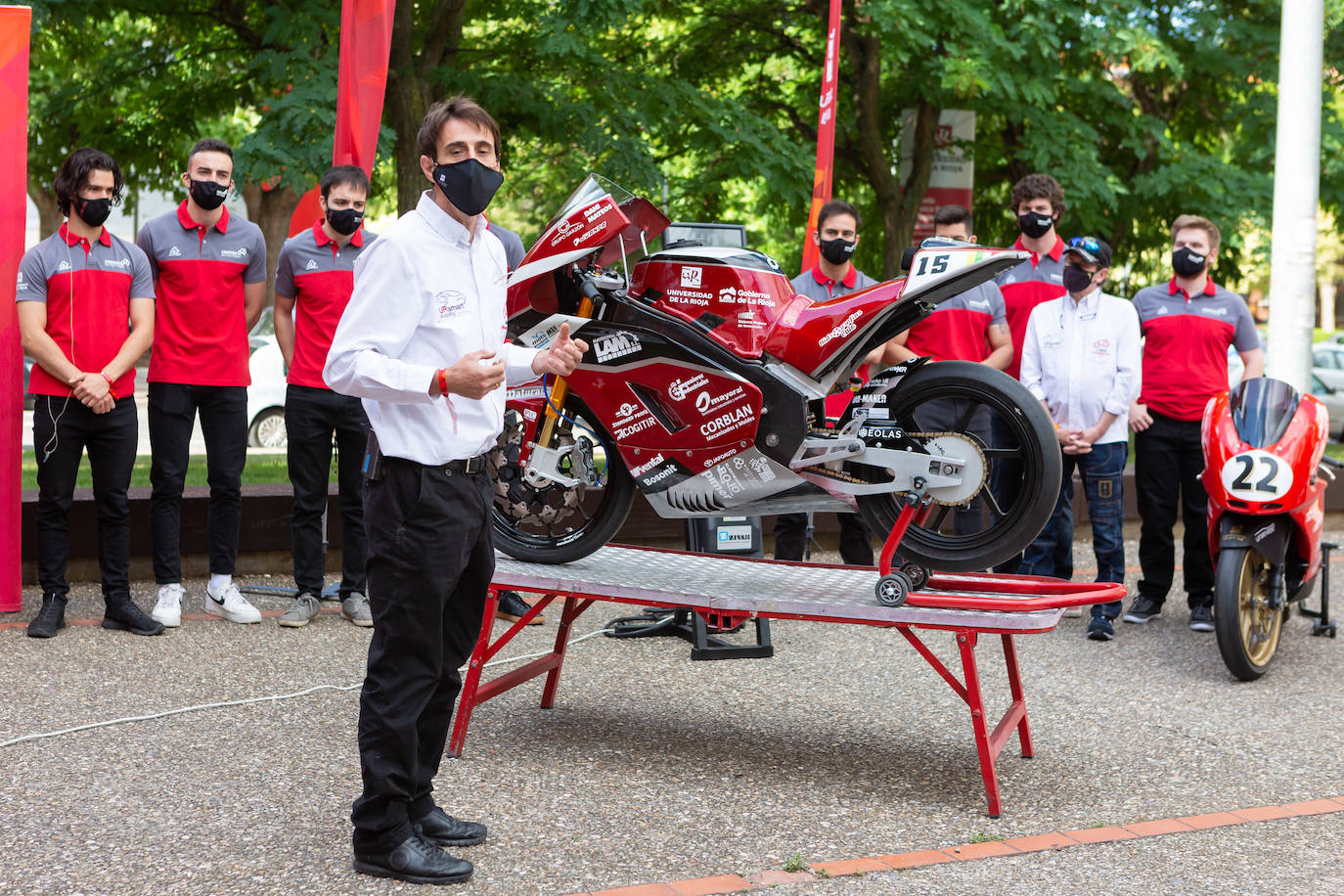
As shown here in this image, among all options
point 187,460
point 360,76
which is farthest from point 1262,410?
point 187,460

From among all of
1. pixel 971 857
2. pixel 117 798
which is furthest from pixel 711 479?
pixel 117 798

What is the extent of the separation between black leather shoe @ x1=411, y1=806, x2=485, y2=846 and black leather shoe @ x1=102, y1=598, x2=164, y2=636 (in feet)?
9.46

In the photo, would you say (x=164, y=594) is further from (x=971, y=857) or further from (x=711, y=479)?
(x=971, y=857)

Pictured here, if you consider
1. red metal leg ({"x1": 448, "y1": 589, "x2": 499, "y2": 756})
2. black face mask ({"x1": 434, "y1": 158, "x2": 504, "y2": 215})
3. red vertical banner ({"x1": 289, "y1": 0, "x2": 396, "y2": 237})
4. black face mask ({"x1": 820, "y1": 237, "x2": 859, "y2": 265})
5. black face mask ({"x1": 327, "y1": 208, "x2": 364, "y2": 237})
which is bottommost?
red metal leg ({"x1": 448, "y1": 589, "x2": 499, "y2": 756})

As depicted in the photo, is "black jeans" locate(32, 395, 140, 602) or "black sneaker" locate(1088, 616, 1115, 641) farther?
"black sneaker" locate(1088, 616, 1115, 641)

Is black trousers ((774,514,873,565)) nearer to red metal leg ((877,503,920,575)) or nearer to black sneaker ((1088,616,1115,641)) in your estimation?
black sneaker ((1088,616,1115,641))

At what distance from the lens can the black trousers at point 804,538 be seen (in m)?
6.95

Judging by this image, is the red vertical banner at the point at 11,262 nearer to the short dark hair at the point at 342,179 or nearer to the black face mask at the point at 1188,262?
the short dark hair at the point at 342,179

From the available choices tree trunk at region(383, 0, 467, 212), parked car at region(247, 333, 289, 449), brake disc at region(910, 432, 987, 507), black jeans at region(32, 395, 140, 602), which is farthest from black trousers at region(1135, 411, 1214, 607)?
parked car at region(247, 333, 289, 449)

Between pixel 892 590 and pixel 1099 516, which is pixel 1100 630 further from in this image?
pixel 892 590

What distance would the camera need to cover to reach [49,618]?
6.18m

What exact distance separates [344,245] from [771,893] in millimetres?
4088

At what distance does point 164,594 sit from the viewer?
650 centimetres

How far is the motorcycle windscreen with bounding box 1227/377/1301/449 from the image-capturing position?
6262mm
